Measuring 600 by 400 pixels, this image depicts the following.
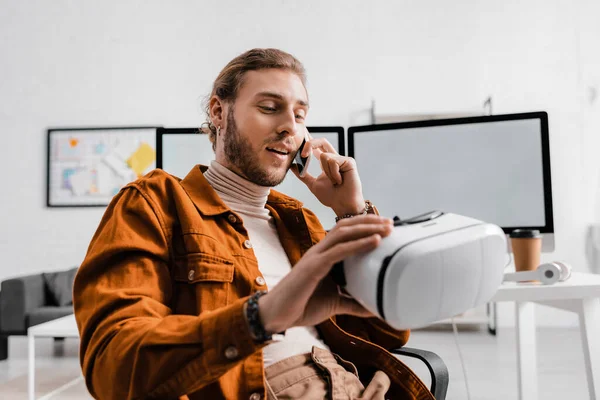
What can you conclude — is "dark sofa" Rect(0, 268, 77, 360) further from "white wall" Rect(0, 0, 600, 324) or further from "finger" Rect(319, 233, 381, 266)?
"finger" Rect(319, 233, 381, 266)

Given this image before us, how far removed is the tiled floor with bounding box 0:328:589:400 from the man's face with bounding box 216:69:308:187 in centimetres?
185

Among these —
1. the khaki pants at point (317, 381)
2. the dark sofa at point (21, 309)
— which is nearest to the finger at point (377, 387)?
the khaki pants at point (317, 381)

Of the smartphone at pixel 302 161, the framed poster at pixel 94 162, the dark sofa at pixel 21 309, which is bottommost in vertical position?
the dark sofa at pixel 21 309

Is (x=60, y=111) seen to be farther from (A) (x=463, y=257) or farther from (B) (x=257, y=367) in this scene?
(A) (x=463, y=257)

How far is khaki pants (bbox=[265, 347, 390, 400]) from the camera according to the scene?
0.93 meters

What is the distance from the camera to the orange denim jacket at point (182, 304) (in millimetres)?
650

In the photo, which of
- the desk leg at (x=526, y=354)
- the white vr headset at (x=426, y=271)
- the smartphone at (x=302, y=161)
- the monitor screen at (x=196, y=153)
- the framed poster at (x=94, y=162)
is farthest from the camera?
the framed poster at (x=94, y=162)

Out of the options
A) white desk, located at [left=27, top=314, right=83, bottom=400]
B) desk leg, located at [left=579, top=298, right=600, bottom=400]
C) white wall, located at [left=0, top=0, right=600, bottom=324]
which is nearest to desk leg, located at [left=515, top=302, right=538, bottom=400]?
desk leg, located at [left=579, top=298, right=600, bottom=400]

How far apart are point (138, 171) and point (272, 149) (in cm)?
389

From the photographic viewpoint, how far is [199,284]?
0.90 meters

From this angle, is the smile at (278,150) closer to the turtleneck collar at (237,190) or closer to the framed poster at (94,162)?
the turtleneck collar at (237,190)

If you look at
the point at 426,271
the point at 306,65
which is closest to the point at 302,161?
the point at 426,271

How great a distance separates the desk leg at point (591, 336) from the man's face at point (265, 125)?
31.8 inches

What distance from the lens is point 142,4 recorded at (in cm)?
491
